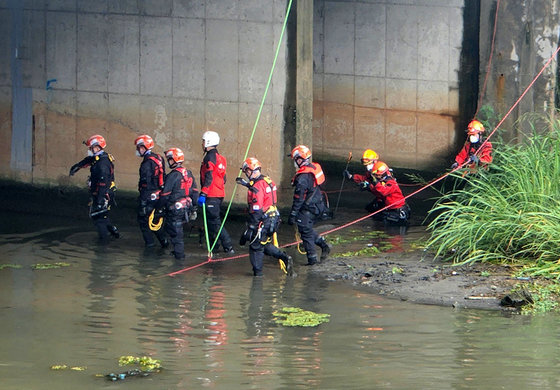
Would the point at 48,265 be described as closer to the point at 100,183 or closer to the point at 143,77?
the point at 100,183

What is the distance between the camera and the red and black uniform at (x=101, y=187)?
53.2ft

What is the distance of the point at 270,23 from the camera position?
17.6 meters

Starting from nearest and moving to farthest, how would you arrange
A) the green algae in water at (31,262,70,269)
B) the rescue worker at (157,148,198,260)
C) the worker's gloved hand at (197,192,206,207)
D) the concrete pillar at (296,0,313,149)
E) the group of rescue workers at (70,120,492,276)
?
1. the group of rescue workers at (70,120,492,276)
2. the green algae in water at (31,262,70,269)
3. the rescue worker at (157,148,198,260)
4. the worker's gloved hand at (197,192,206,207)
5. the concrete pillar at (296,0,313,149)

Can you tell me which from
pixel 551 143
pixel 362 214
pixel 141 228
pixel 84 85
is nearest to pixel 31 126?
pixel 84 85

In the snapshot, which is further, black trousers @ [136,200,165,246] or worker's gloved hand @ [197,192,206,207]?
black trousers @ [136,200,165,246]

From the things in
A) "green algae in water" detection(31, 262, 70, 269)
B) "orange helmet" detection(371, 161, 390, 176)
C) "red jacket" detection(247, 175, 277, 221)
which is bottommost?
"green algae in water" detection(31, 262, 70, 269)

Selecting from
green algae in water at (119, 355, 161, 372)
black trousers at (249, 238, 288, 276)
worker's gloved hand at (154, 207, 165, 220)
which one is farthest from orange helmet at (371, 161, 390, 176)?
green algae in water at (119, 355, 161, 372)

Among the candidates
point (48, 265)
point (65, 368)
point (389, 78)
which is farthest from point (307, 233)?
point (389, 78)

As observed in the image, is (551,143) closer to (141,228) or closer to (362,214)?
(362,214)

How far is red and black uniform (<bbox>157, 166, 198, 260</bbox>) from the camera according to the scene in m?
15.0

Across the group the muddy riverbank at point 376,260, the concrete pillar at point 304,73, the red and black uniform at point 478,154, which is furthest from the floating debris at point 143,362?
the concrete pillar at point 304,73

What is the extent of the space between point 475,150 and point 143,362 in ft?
29.5

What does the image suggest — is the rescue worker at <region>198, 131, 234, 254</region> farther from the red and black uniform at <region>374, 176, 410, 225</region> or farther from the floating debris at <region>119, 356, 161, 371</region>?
the floating debris at <region>119, 356, 161, 371</region>

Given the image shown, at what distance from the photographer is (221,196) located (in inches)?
628
